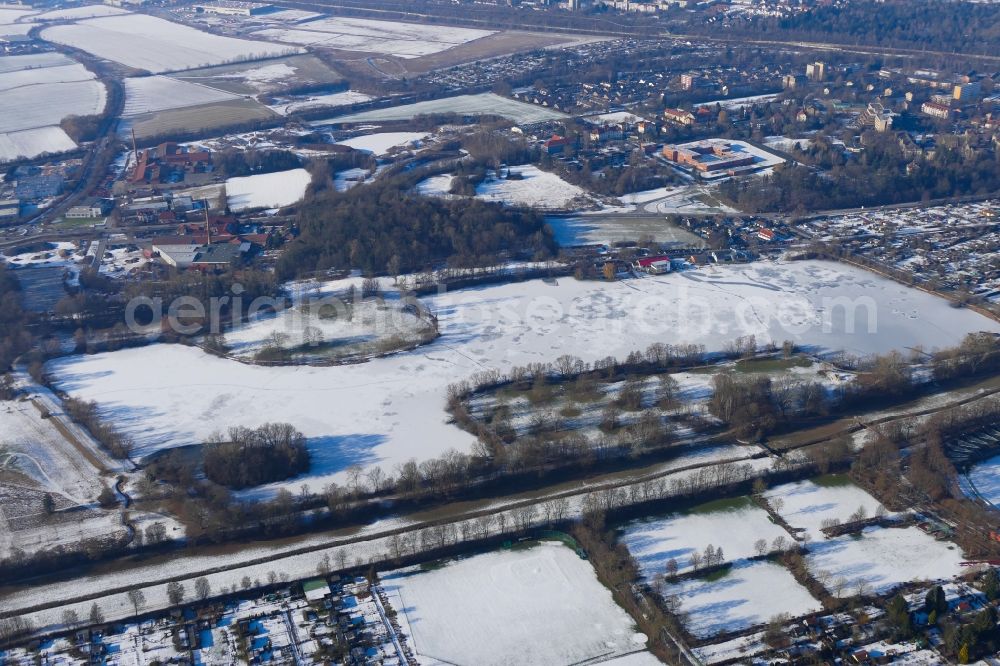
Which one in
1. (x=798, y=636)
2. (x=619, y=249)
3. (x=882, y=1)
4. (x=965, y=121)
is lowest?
(x=798, y=636)

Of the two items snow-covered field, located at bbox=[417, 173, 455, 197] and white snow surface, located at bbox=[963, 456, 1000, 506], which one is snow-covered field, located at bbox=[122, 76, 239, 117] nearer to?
snow-covered field, located at bbox=[417, 173, 455, 197]

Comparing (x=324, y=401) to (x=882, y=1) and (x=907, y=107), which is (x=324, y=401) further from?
(x=882, y=1)

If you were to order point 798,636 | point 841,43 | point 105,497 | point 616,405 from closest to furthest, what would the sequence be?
point 798,636
point 105,497
point 616,405
point 841,43

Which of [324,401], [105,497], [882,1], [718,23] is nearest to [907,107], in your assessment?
[718,23]

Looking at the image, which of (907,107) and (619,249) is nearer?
(619,249)

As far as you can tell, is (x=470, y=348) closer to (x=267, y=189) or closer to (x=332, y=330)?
(x=332, y=330)

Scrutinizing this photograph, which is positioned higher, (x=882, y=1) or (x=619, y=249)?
(x=882, y=1)

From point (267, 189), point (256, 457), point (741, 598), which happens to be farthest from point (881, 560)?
point (267, 189)
